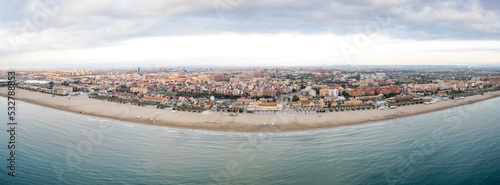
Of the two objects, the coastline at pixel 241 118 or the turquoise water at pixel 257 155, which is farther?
the coastline at pixel 241 118

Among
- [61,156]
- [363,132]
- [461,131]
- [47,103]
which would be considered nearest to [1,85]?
[47,103]

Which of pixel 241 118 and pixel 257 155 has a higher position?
pixel 241 118

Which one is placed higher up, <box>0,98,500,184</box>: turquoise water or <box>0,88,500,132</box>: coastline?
<box>0,88,500,132</box>: coastline

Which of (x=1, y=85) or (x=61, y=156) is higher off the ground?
(x=1, y=85)

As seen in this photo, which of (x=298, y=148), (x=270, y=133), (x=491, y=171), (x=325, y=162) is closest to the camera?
(x=491, y=171)

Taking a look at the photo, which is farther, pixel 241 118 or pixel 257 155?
pixel 241 118

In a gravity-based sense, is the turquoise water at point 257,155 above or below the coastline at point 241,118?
below

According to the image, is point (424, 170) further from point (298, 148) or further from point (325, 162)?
point (298, 148)

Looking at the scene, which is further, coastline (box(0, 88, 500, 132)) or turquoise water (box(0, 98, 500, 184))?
coastline (box(0, 88, 500, 132))
